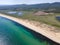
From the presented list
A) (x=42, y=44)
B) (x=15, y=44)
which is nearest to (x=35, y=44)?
(x=42, y=44)

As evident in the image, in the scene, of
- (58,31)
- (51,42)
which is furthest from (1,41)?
(58,31)

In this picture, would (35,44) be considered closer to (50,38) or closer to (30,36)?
(50,38)

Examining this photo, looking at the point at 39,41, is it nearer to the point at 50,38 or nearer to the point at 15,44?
the point at 50,38

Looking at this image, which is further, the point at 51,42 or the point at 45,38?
the point at 45,38

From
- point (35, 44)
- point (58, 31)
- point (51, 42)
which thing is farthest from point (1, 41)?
point (58, 31)

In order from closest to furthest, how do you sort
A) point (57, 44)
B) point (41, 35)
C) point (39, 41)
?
point (57, 44)
point (39, 41)
point (41, 35)

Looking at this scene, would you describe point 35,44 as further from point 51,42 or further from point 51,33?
point 51,33

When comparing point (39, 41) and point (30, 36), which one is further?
point (30, 36)

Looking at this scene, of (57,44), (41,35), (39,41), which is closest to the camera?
(57,44)
